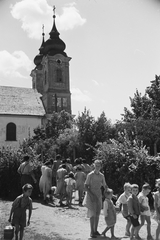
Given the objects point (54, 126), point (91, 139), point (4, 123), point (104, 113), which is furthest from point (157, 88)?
point (4, 123)

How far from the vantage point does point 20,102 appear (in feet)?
143

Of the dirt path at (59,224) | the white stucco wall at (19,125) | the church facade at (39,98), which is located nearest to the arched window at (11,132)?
the church facade at (39,98)

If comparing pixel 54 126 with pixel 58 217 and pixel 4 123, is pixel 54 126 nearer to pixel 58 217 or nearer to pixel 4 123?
pixel 4 123

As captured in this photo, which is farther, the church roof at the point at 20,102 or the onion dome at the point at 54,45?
the onion dome at the point at 54,45

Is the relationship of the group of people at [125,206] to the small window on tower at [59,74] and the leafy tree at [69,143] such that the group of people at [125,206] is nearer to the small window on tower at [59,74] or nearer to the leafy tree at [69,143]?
the leafy tree at [69,143]

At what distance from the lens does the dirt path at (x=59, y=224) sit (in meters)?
6.82

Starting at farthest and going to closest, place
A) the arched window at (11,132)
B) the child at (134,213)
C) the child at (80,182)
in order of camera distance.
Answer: the arched window at (11,132) < the child at (80,182) < the child at (134,213)

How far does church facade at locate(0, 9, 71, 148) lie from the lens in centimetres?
4156

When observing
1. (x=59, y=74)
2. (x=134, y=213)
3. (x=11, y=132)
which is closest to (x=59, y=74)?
(x=59, y=74)

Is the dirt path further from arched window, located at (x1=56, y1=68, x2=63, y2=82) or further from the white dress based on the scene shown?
arched window, located at (x1=56, y1=68, x2=63, y2=82)

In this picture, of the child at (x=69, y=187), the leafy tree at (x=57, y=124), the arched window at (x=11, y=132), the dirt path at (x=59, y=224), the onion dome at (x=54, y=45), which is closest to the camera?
the dirt path at (x=59, y=224)

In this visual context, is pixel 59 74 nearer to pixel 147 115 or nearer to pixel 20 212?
pixel 147 115

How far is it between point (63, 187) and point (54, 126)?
2499cm

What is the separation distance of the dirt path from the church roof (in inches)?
1278
